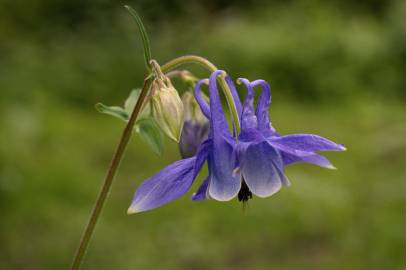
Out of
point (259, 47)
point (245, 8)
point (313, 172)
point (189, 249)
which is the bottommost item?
point (189, 249)

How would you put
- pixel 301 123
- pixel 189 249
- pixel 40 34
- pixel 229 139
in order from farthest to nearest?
pixel 40 34, pixel 301 123, pixel 189 249, pixel 229 139

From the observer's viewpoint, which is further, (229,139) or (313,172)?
(313,172)

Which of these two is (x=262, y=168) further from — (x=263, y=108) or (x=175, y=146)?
(x=175, y=146)

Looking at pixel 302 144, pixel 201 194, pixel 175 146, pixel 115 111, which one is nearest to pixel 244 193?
pixel 201 194

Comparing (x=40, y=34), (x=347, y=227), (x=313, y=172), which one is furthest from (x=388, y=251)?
(x=40, y=34)

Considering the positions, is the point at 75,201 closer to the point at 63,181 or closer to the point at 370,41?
the point at 63,181

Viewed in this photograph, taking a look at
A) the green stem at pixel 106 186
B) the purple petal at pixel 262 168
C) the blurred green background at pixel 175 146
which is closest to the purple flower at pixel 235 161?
the purple petal at pixel 262 168
